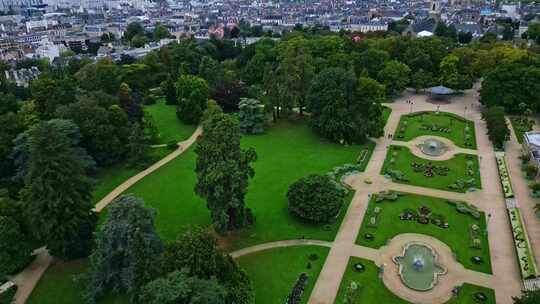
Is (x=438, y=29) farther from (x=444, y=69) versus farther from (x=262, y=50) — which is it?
(x=262, y=50)

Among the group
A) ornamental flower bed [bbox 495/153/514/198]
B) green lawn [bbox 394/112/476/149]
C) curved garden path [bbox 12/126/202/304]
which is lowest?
curved garden path [bbox 12/126/202/304]

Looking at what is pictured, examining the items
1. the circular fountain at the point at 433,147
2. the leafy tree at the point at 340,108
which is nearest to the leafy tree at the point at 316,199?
the leafy tree at the point at 340,108

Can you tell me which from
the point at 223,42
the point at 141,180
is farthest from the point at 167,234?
the point at 223,42

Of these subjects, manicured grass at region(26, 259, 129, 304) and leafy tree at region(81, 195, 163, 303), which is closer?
leafy tree at region(81, 195, 163, 303)

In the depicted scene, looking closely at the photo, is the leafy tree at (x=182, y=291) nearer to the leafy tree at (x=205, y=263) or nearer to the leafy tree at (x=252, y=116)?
the leafy tree at (x=205, y=263)

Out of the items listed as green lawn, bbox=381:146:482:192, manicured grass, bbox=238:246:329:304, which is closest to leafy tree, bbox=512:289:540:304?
manicured grass, bbox=238:246:329:304

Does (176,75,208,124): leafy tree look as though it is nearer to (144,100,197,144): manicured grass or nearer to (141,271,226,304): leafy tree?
(144,100,197,144): manicured grass

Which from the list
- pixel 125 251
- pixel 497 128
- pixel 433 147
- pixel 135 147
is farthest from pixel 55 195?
pixel 497 128
